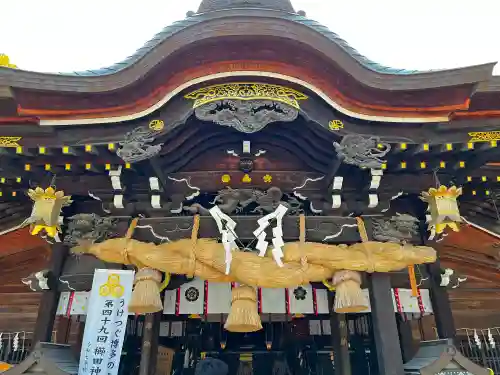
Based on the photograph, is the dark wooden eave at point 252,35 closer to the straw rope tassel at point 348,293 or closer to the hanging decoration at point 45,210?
the hanging decoration at point 45,210

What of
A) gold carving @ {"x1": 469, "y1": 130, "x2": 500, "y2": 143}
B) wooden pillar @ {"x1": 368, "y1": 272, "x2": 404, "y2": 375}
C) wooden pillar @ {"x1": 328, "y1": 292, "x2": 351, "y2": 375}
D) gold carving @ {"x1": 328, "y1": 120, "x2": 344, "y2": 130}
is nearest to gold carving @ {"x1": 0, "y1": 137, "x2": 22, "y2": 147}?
gold carving @ {"x1": 328, "y1": 120, "x2": 344, "y2": 130}

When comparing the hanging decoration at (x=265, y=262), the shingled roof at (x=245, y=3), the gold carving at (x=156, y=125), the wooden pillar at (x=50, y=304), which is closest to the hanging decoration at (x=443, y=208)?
the hanging decoration at (x=265, y=262)

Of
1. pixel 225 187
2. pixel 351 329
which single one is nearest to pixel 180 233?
pixel 225 187

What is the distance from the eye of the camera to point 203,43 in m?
5.28

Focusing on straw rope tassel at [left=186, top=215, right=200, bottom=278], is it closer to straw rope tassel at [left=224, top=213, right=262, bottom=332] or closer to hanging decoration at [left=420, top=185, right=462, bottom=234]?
straw rope tassel at [left=224, top=213, right=262, bottom=332]

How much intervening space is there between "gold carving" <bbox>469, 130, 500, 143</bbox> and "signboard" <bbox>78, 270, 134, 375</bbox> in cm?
519

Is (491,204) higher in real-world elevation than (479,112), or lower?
lower

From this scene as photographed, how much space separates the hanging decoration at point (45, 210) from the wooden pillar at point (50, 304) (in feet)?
2.24

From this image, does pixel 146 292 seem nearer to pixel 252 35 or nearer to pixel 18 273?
pixel 252 35

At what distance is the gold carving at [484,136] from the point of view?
17.4ft

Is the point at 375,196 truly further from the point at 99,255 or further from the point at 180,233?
the point at 99,255

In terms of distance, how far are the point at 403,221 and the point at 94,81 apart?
15.8 feet

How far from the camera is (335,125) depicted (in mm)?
5375

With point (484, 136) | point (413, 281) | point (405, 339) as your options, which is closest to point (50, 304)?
point (413, 281)
